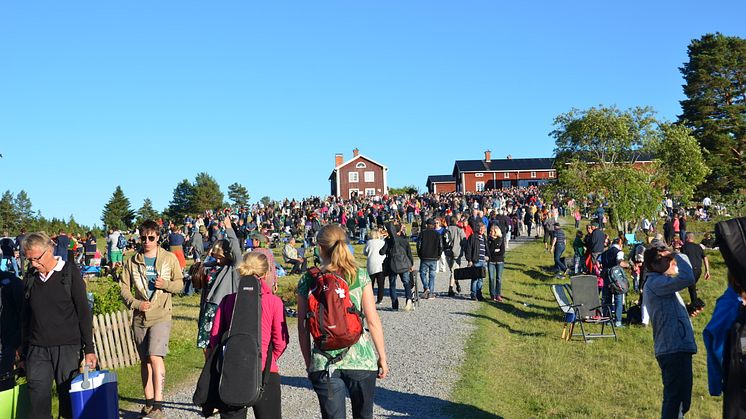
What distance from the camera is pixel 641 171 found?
1474 inches

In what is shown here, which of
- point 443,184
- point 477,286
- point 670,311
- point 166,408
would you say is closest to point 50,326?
point 166,408

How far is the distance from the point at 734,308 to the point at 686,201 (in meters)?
39.3

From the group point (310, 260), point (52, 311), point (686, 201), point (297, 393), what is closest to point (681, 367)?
point (297, 393)

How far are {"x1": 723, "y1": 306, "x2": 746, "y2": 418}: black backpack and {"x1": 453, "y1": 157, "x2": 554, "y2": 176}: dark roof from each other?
271 ft

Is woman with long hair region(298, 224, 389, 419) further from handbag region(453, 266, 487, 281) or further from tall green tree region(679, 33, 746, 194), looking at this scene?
tall green tree region(679, 33, 746, 194)

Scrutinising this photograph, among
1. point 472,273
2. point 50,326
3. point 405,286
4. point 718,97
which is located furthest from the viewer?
point 718,97

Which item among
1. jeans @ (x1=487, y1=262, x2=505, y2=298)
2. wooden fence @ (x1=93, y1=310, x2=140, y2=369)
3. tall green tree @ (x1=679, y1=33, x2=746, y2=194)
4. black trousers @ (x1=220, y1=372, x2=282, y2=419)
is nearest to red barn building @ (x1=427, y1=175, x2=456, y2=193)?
tall green tree @ (x1=679, y1=33, x2=746, y2=194)

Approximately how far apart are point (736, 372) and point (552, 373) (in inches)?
248

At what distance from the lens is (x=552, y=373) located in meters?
9.60

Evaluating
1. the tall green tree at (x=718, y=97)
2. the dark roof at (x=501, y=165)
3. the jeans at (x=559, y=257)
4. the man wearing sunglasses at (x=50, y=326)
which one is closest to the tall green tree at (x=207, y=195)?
the dark roof at (x=501, y=165)

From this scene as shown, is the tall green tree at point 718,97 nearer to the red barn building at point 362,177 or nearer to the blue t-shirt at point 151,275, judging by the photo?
the red barn building at point 362,177

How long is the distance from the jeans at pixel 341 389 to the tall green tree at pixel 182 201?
97.7m

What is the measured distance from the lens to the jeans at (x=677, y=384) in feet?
18.7

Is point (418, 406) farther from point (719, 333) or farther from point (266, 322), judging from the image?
point (719, 333)
